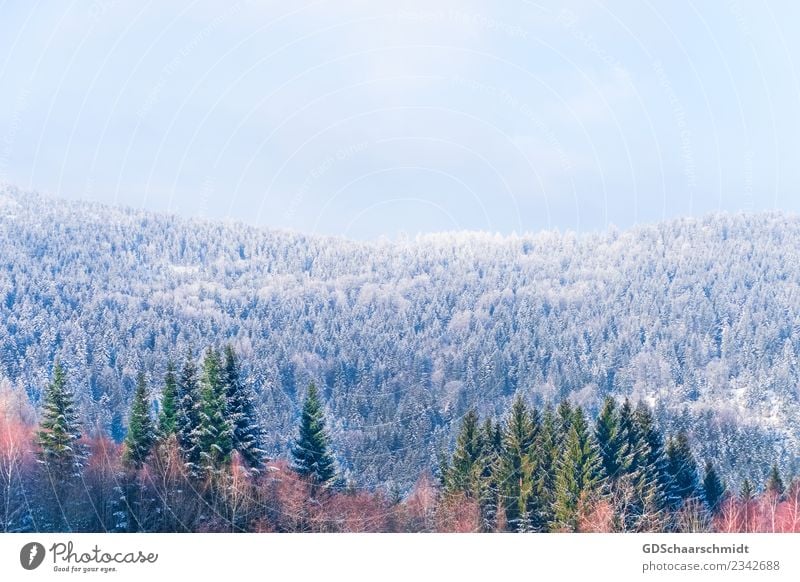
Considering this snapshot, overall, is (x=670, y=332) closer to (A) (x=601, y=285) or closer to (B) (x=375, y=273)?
(A) (x=601, y=285)

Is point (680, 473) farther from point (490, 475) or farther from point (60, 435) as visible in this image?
point (60, 435)

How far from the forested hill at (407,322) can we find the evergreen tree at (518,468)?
7.00m

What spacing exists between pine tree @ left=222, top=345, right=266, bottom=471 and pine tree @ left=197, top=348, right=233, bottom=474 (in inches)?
6.5

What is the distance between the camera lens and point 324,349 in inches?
2415

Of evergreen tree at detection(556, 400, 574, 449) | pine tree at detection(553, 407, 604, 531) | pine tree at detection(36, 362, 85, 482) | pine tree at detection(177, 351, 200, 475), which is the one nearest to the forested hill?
pine tree at detection(36, 362, 85, 482)

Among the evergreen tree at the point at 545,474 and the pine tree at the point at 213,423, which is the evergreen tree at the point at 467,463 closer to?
the evergreen tree at the point at 545,474

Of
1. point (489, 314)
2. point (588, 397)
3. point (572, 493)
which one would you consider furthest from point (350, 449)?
point (489, 314)

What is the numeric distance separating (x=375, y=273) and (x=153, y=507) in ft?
242

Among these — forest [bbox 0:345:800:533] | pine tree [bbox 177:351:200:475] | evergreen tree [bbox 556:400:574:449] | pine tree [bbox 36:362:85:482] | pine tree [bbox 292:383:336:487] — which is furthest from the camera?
pine tree [bbox 292:383:336:487]

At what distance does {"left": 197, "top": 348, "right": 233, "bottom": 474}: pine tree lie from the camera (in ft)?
67.8

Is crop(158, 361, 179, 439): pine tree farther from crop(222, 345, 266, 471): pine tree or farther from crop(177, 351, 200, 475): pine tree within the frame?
crop(222, 345, 266, 471): pine tree

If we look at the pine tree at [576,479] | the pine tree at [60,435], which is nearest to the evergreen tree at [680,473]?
the pine tree at [576,479]

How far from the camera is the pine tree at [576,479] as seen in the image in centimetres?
2150

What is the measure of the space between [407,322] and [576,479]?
2147 inches
